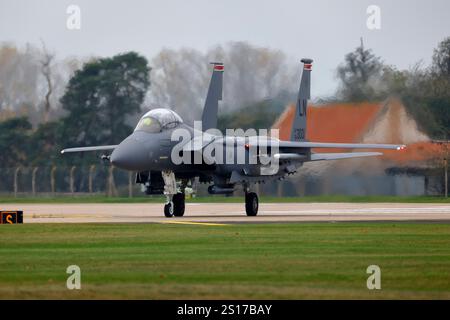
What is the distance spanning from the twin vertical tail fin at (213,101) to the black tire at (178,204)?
4820 mm

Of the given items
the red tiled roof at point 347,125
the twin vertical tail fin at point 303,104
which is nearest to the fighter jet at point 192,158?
the twin vertical tail fin at point 303,104

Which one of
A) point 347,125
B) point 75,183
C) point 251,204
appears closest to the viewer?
point 251,204

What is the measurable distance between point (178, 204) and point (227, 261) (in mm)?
17469

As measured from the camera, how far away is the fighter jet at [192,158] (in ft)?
116

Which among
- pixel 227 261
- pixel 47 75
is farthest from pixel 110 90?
pixel 227 261

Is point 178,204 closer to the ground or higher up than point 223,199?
higher up

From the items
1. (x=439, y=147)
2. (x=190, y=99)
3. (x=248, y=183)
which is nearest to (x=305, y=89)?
(x=248, y=183)

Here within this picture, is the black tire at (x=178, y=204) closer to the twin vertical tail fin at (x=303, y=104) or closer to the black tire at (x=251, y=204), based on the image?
the black tire at (x=251, y=204)

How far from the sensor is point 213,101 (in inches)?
1641

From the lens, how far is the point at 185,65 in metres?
57.9

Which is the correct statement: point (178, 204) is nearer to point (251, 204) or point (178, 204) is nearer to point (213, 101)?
point (251, 204)
